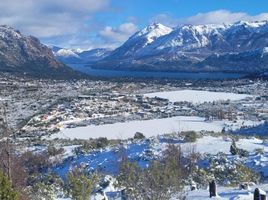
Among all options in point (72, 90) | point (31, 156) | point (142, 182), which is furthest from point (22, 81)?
point (142, 182)

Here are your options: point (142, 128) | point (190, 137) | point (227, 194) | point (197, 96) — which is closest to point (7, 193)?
point (227, 194)

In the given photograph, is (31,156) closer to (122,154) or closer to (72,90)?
(122,154)

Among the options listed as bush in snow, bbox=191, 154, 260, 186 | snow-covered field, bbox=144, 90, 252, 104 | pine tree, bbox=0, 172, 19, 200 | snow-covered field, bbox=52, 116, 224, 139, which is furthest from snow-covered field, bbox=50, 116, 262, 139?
pine tree, bbox=0, 172, 19, 200

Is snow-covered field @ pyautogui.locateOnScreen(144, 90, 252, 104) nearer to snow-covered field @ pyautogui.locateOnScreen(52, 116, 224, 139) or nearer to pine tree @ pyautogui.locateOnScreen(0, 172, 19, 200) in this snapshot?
snow-covered field @ pyautogui.locateOnScreen(52, 116, 224, 139)

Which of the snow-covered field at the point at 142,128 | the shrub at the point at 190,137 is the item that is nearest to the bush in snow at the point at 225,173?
the shrub at the point at 190,137

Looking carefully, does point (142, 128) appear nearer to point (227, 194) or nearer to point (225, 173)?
point (225, 173)
